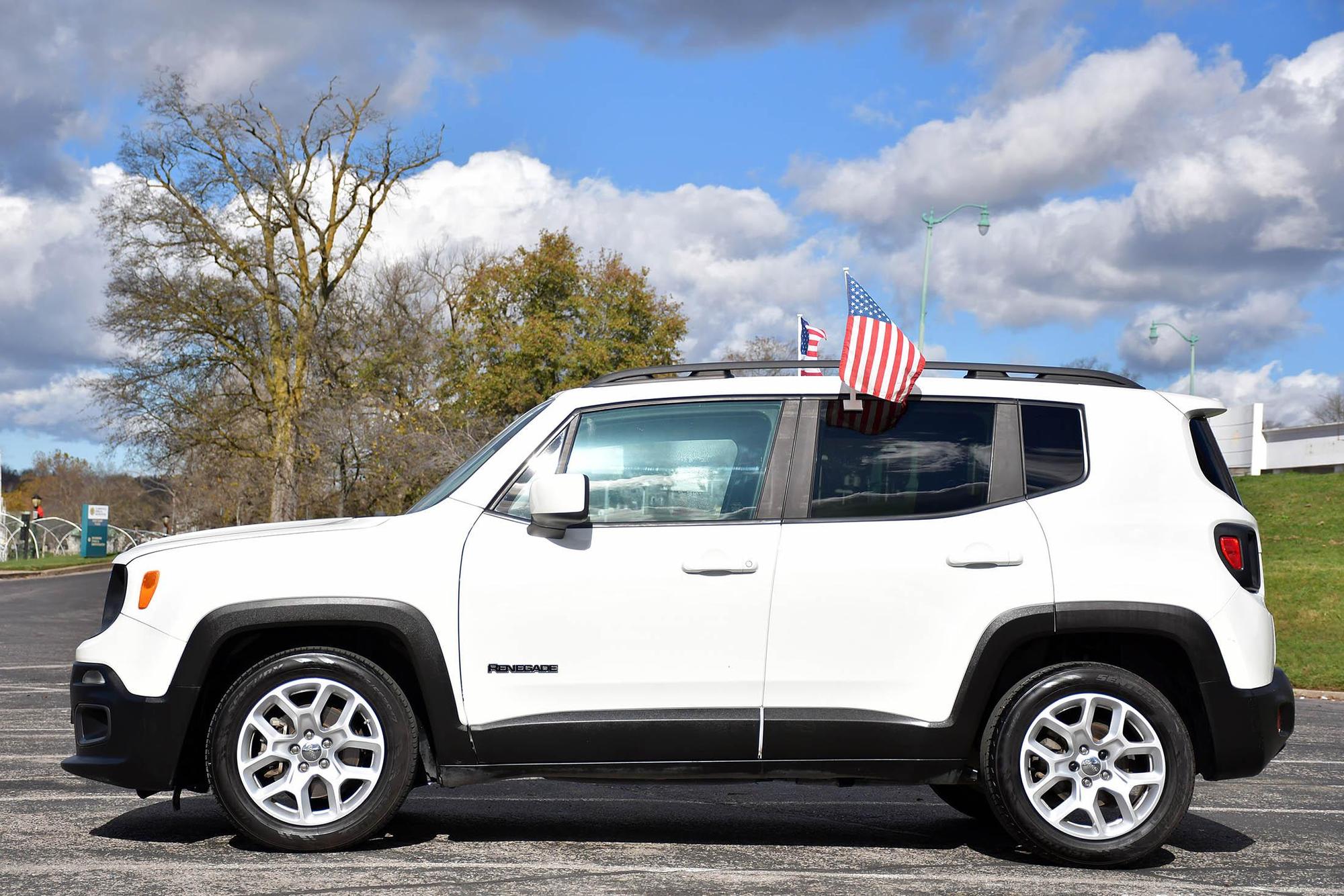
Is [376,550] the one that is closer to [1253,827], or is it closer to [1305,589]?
[1253,827]

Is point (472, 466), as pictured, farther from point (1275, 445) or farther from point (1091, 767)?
point (1275, 445)

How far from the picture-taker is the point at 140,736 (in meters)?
5.27

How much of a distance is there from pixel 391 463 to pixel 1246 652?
115ft

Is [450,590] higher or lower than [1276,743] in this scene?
higher

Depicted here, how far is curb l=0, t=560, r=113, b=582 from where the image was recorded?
3485 cm

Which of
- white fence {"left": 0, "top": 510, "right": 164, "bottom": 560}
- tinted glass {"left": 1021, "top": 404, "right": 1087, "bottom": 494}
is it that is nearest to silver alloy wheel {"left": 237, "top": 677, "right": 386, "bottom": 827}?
tinted glass {"left": 1021, "top": 404, "right": 1087, "bottom": 494}

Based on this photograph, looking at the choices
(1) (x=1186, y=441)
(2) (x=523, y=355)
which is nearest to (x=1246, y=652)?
(1) (x=1186, y=441)

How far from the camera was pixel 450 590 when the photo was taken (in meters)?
5.30

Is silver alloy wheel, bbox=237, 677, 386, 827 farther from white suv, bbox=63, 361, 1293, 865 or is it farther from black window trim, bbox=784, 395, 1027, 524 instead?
black window trim, bbox=784, 395, 1027, 524

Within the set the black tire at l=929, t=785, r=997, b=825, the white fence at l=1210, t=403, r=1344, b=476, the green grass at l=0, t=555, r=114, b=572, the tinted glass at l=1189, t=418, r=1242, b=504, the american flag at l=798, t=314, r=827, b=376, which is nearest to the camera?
the tinted glass at l=1189, t=418, r=1242, b=504

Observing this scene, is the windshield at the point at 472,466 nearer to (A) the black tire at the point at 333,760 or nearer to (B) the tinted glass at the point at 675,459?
(B) the tinted glass at the point at 675,459

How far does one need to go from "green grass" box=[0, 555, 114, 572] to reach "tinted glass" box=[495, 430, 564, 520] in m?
34.6

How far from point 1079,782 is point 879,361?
6.09 ft

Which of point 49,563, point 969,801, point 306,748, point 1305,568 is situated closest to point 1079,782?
point 969,801
